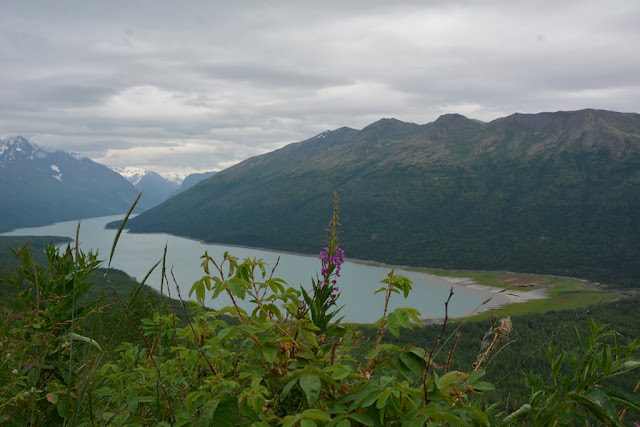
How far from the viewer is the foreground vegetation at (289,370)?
5.97ft

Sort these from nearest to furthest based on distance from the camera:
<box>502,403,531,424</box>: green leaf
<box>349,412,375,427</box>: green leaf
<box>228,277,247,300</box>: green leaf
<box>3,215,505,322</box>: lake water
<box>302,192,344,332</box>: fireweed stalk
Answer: <box>349,412,375,427</box>: green leaf < <box>502,403,531,424</box>: green leaf < <box>228,277,247,300</box>: green leaf < <box>302,192,344,332</box>: fireweed stalk < <box>3,215,505,322</box>: lake water

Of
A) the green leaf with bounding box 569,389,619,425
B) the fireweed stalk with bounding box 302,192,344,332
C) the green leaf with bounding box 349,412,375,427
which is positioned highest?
the fireweed stalk with bounding box 302,192,344,332

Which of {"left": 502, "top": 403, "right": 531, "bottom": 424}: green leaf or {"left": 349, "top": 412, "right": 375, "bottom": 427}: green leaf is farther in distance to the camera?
{"left": 502, "top": 403, "right": 531, "bottom": 424}: green leaf

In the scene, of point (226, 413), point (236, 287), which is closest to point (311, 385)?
point (226, 413)

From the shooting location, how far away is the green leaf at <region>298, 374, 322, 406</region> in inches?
68.6

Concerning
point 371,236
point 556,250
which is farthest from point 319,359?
point 371,236

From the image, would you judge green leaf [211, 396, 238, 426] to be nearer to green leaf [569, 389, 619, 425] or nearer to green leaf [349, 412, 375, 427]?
green leaf [349, 412, 375, 427]

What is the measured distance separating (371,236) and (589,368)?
194 meters

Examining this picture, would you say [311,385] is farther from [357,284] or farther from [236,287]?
[357,284]

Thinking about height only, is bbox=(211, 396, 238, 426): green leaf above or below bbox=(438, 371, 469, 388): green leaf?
below

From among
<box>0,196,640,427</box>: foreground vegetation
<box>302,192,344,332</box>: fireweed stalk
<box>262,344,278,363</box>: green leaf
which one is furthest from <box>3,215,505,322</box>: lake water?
<box>262,344,278,363</box>: green leaf

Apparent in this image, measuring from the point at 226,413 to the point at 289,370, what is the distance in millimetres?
429

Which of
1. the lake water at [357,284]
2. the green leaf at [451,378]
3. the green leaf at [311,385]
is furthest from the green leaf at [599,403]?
the lake water at [357,284]

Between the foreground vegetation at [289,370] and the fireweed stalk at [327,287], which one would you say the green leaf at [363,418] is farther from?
the fireweed stalk at [327,287]
